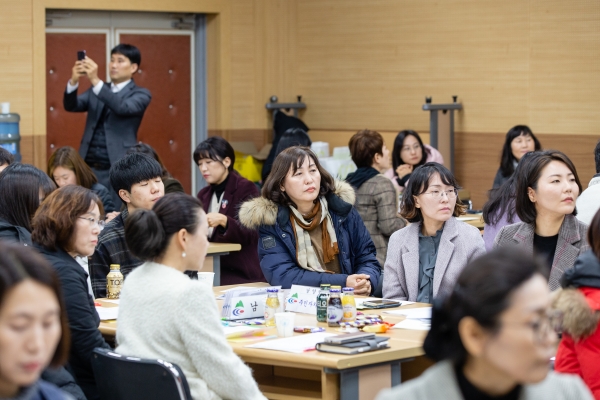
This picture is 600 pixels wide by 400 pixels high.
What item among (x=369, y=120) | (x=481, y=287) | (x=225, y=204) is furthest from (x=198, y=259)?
(x=369, y=120)

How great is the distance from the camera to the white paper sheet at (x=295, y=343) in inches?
137

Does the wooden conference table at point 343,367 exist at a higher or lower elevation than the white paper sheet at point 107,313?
lower

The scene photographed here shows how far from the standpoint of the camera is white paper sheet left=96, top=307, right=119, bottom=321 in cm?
404

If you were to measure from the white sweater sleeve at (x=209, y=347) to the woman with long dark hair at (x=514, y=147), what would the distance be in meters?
5.48

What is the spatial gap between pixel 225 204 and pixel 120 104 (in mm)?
2100

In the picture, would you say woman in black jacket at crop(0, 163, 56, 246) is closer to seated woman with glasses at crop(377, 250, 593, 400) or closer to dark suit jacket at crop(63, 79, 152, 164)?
seated woman with glasses at crop(377, 250, 593, 400)

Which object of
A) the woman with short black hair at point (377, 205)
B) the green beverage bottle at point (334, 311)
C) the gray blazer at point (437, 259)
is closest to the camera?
the green beverage bottle at point (334, 311)

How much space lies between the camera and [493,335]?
1812 mm

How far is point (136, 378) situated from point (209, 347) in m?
0.26

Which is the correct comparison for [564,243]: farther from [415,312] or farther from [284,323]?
[284,323]

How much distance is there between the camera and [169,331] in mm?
3121

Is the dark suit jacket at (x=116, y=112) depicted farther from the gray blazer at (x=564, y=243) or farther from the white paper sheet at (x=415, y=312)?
the gray blazer at (x=564, y=243)

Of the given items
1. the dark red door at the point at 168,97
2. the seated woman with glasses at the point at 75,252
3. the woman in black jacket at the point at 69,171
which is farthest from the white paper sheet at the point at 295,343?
the dark red door at the point at 168,97

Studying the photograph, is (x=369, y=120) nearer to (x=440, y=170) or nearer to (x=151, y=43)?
(x=151, y=43)
